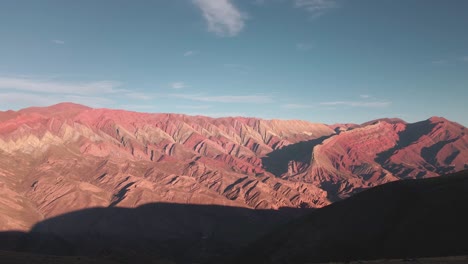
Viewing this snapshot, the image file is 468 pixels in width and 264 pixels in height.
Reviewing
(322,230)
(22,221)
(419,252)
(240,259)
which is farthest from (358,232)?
(22,221)

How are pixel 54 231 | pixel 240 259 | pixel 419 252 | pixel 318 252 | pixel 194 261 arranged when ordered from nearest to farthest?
pixel 419 252 < pixel 318 252 < pixel 240 259 < pixel 194 261 < pixel 54 231

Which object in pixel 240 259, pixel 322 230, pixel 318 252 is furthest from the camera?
pixel 240 259

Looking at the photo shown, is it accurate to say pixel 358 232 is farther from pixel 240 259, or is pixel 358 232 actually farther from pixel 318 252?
pixel 240 259

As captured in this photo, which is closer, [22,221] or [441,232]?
[441,232]

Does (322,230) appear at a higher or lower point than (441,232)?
lower

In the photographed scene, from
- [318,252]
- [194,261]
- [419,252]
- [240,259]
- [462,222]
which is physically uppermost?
[462,222]

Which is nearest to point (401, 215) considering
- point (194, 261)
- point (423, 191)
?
point (423, 191)
